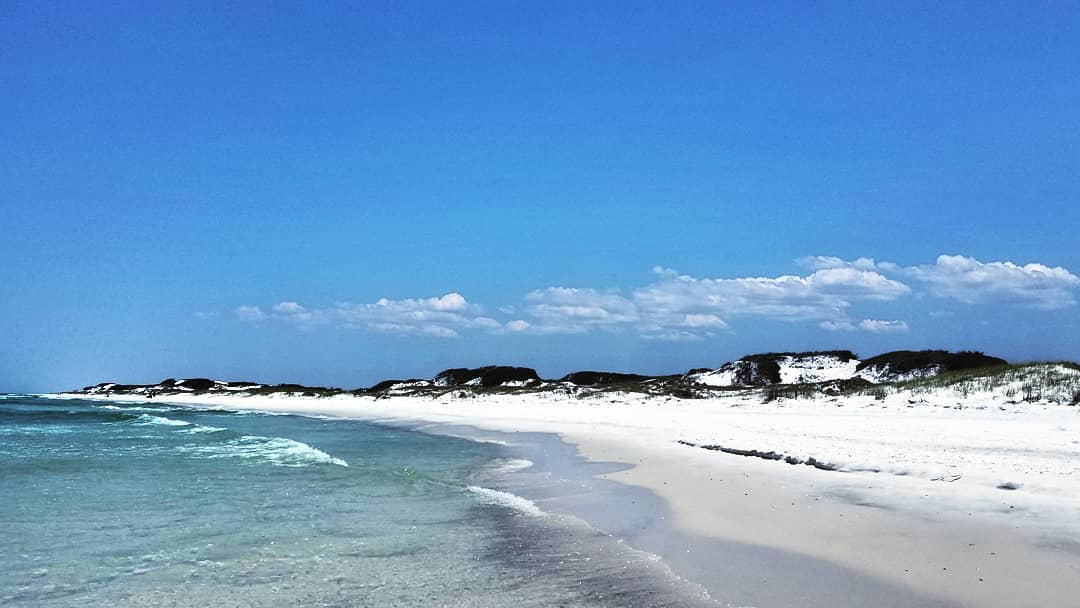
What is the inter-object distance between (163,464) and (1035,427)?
22.9 m

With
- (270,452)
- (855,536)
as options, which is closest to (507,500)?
(855,536)

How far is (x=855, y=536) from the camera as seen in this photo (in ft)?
28.0

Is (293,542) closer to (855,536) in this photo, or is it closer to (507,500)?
(507,500)

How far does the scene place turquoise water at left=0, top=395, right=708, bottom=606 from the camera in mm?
7156

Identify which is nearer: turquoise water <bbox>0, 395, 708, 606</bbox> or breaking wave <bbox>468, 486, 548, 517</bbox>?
turquoise water <bbox>0, 395, 708, 606</bbox>

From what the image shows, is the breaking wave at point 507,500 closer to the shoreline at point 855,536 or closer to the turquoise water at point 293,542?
the turquoise water at point 293,542

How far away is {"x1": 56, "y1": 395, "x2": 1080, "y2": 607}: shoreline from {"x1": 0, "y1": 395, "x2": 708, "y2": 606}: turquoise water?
4.04ft

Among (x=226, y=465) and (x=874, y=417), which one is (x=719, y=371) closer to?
(x=874, y=417)

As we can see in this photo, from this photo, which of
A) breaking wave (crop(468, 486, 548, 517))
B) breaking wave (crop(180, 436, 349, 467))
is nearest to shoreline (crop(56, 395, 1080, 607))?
breaking wave (crop(468, 486, 548, 517))

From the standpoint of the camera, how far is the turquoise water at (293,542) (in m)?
7.16

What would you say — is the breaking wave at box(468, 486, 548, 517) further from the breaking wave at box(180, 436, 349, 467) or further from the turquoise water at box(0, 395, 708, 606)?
the breaking wave at box(180, 436, 349, 467)

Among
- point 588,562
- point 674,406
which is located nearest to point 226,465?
point 588,562

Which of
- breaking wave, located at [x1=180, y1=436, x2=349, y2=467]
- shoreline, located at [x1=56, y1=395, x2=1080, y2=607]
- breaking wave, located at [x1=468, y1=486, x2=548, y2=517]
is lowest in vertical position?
breaking wave, located at [x1=180, y1=436, x2=349, y2=467]

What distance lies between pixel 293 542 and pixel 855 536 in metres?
7.31
